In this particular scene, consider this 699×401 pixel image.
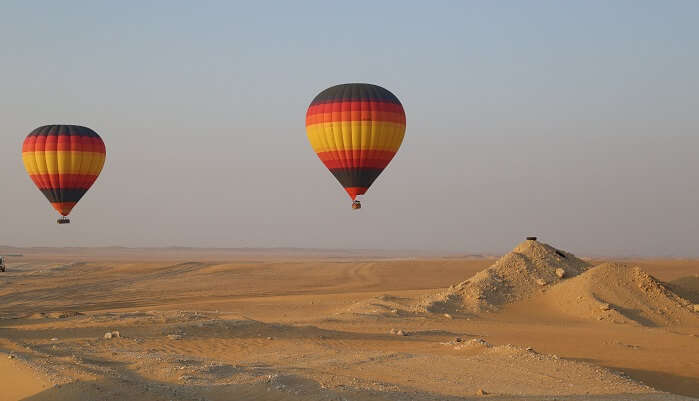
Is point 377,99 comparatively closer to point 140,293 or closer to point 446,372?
point 446,372

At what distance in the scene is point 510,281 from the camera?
31016mm

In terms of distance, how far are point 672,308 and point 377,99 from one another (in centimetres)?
1497

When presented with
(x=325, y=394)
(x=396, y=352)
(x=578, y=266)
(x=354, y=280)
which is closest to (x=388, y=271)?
(x=354, y=280)

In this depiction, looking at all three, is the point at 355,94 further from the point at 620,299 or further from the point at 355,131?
the point at 620,299

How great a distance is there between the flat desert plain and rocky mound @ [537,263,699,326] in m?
0.07

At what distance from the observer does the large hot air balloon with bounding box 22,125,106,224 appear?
36.3 meters

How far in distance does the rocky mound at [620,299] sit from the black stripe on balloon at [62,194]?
24.8 metres

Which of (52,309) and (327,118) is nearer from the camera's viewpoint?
(327,118)

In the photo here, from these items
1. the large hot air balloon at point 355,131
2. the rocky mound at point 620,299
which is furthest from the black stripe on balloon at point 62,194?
the rocky mound at point 620,299

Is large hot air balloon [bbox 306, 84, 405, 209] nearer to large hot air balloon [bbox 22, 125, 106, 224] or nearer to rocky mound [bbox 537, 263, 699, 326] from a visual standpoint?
rocky mound [bbox 537, 263, 699, 326]

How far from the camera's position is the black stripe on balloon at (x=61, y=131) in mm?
36500

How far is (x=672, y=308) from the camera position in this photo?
28.1m

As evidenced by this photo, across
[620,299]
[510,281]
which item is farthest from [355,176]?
[620,299]

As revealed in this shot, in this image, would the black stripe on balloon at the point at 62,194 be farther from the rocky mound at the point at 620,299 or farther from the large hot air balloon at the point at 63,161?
the rocky mound at the point at 620,299
